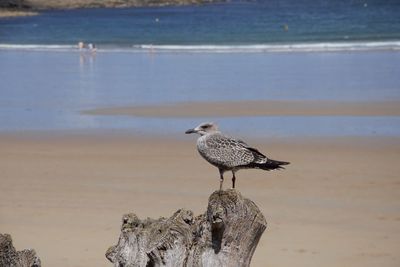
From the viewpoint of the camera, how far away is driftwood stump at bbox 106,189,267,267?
4.32 meters

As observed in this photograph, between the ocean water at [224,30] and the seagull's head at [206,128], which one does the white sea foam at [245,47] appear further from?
the seagull's head at [206,128]

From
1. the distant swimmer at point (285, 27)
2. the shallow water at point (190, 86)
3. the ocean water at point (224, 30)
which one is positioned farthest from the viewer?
the distant swimmer at point (285, 27)

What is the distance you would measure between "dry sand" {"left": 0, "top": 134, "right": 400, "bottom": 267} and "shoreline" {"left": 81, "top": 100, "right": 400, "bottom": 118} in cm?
302

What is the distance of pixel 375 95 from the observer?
72.9ft

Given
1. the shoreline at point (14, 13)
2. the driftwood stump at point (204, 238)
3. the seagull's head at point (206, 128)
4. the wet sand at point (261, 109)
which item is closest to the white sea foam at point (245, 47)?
the wet sand at point (261, 109)

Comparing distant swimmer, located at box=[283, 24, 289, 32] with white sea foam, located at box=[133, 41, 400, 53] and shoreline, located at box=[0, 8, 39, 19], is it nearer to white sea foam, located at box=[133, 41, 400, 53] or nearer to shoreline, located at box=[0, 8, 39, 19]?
white sea foam, located at box=[133, 41, 400, 53]

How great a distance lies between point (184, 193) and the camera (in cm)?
1234

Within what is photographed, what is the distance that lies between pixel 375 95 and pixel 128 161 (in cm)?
907

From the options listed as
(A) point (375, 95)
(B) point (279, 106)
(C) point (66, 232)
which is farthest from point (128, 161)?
(A) point (375, 95)

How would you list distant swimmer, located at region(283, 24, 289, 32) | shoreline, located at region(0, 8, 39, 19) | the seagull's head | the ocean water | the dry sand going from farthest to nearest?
1. shoreline, located at region(0, 8, 39, 19)
2. distant swimmer, located at region(283, 24, 289, 32)
3. the ocean water
4. the dry sand
5. the seagull's head

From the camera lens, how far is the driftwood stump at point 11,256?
432 centimetres

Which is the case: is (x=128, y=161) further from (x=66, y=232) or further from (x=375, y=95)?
(x=375, y=95)

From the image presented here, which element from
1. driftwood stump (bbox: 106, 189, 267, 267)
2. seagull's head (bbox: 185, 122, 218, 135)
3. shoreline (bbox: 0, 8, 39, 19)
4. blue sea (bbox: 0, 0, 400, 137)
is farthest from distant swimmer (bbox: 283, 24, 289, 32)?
driftwood stump (bbox: 106, 189, 267, 267)

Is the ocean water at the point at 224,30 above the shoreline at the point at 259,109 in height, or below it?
below
